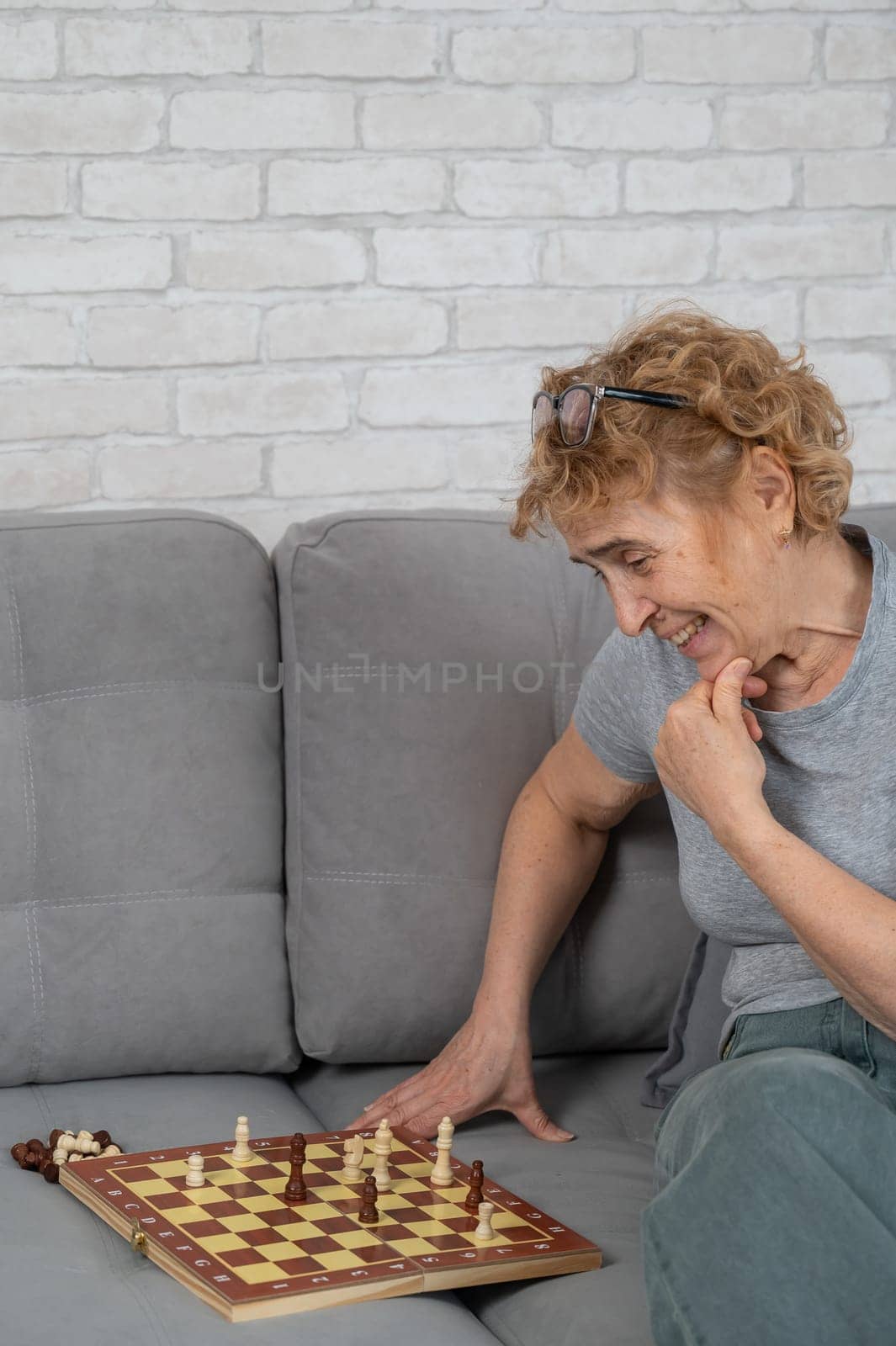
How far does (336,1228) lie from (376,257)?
1.47 meters

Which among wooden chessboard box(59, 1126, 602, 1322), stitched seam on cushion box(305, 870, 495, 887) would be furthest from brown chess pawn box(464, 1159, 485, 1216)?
stitched seam on cushion box(305, 870, 495, 887)

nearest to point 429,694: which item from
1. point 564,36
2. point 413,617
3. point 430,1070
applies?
point 413,617

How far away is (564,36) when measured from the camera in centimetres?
230

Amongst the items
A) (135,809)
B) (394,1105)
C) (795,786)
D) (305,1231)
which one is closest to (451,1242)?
(305,1231)

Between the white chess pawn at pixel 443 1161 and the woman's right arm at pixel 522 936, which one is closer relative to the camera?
the white chess pawn at pixel 443 1161

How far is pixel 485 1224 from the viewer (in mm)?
1371

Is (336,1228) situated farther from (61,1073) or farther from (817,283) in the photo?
(817,283)

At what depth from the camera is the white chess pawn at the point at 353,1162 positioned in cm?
148

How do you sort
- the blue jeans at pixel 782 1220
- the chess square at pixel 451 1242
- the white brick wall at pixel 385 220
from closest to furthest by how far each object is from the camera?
1. the blue jeans at pixel 782 1220
2. the chess square at pixel 451 1242
3. the white brick wall at pixel 385 220

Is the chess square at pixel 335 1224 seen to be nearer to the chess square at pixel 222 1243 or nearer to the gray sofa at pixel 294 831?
the chess square at pixel 222 1243

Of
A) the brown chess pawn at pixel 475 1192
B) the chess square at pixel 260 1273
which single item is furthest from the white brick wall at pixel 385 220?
the chess square at pixel 260 1273

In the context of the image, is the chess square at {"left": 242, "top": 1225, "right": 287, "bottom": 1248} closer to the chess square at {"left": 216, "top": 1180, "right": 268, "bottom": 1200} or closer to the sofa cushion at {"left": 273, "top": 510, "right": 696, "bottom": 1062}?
the chess square at {"left": 216, "top": 1180, "right": 268, "bottom": 1200}

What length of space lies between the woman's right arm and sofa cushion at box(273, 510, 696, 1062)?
0.06 metres

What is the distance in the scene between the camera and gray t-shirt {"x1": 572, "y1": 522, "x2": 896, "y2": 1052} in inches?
58.4
